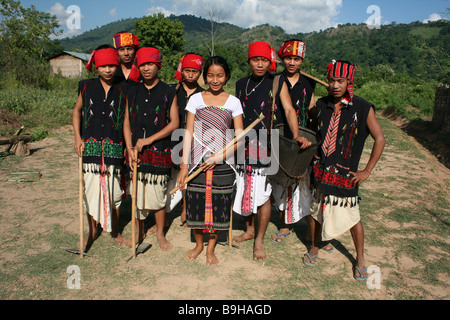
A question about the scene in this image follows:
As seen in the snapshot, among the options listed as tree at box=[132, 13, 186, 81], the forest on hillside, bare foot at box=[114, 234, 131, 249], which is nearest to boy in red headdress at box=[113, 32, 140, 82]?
bare foot at box=[114, 234, 131, 249]

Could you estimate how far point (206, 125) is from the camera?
10.3 ft

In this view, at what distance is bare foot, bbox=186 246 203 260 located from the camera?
353 centimetres

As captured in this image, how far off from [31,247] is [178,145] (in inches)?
77.4

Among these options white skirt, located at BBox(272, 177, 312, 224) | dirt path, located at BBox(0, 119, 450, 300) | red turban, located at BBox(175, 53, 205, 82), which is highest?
red turban, located at BBox(175, 53, 205, 82)

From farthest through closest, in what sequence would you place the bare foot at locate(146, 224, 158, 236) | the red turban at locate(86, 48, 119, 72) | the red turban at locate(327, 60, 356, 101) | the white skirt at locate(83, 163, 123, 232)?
the bare foot at locate(146, 224, 158, 236) → the white skirt at locate(83, 163, 123, 232) → the red turban at locate(86, 48, 119, 72) → the red turban at locate(327, 60, 356, 101)

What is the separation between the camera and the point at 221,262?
11.5 ft

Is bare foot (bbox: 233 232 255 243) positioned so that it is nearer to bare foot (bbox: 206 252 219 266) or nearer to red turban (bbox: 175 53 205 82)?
bare foot (bbox: 206 252 219 266)

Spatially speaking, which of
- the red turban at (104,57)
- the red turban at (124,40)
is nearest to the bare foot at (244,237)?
the red turban at (104,57)

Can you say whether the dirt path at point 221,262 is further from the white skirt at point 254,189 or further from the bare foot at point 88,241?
the white skirt at point 254,189

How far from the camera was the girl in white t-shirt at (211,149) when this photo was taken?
3111 millimetres

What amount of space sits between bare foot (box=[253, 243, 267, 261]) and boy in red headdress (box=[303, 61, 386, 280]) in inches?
27.1

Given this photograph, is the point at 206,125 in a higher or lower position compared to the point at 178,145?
higher
